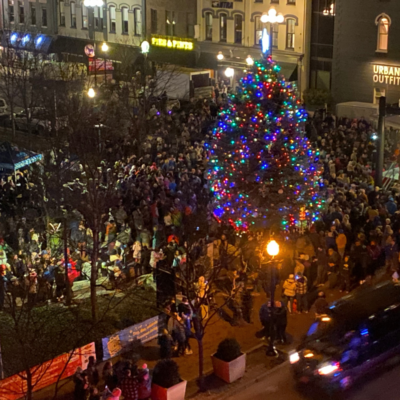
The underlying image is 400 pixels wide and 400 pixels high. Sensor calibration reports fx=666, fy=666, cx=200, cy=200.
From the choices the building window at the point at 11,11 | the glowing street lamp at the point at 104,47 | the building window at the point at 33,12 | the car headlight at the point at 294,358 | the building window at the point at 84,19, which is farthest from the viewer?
the building window at the point at 11,11

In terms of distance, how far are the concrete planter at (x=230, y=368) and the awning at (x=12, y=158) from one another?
11.3 m

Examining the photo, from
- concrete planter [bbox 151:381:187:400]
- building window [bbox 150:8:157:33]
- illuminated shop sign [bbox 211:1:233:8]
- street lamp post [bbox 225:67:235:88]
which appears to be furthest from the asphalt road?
building window [bbox 150:8:157:33]

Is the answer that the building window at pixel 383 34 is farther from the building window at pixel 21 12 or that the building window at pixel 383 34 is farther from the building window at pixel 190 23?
the building window at pixel 21 12

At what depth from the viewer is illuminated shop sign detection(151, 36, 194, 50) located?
44094 mm

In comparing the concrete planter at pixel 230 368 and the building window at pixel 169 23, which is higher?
the building window at pixel 169 23

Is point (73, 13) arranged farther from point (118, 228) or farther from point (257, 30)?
point (118, 228)

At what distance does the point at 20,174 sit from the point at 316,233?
10.2 meters

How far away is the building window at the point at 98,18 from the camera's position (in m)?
50.9

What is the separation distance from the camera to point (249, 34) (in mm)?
41594

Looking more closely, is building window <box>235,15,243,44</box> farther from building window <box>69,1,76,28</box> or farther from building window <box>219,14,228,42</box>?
building window <box>69,1,76,28</box>

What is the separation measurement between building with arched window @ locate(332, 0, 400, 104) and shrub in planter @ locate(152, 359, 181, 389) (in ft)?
85.0

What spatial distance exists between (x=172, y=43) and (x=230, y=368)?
34637mm

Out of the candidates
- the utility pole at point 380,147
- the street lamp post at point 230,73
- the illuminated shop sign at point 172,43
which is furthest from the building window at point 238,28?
the utility pole at point 380,147

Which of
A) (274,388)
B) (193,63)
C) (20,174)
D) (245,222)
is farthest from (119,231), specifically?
(193,63)
